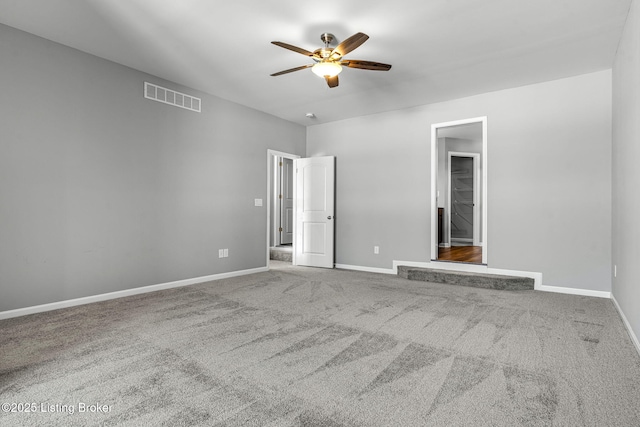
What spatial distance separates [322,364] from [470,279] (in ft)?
10.7

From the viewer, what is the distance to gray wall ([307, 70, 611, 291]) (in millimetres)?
4137

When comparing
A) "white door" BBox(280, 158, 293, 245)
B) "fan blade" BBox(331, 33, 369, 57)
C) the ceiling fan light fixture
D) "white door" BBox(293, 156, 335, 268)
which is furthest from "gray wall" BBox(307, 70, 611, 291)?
"white door" BBox(280, 158, 293, 245)

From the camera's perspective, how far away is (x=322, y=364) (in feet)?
7.27

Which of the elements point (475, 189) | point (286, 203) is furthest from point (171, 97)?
point (475, 189)

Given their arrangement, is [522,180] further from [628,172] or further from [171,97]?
[171,97]

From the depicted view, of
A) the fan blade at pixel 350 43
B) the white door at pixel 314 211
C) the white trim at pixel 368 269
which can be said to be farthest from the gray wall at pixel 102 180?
the fan blade at pixel 350 43

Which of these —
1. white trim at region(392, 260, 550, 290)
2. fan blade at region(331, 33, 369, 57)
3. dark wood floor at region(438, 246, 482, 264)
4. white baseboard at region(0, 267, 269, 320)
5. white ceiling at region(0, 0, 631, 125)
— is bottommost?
white baseboard at region(0, 267, 269, 320)

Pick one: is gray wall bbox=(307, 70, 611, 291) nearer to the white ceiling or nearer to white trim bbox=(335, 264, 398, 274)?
white trim bbox=(335, 264, 398, 274)

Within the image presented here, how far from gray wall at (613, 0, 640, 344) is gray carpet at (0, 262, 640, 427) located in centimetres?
37

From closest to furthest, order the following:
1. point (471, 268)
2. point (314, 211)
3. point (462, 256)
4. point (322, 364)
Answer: point (322, 364), point (471, 268), point (462, 256), point (314, 211)

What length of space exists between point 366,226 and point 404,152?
4.79 feet

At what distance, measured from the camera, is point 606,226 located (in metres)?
4.07

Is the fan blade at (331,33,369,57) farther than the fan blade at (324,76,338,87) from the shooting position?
No

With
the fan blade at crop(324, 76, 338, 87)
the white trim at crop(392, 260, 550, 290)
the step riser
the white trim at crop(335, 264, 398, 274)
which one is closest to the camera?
the fan blade at crop(324, 76, 338, 87)
